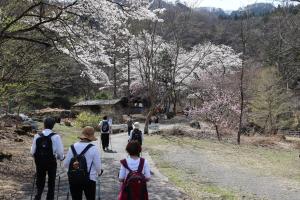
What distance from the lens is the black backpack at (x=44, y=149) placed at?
8.24 m

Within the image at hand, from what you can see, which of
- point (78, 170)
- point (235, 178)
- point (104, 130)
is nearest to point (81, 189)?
point (78, 170)

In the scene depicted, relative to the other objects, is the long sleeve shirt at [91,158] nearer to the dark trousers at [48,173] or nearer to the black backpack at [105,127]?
the dark trousers at [48,173]

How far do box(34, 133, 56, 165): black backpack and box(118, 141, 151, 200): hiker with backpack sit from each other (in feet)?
7.51

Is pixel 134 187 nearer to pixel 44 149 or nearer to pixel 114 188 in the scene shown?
pixel 44 149

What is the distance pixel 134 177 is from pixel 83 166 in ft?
2.88

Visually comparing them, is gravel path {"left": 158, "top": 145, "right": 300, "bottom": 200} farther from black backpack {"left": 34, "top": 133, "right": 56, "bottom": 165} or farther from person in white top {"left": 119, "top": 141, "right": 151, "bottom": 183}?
person in white top {"left": 119, "top": 141, "right": 151, "bottom": 183}

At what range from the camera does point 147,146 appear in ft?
80.6

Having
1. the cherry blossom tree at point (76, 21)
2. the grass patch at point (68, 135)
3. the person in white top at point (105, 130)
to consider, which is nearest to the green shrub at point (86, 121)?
the grass patch at point (68, 135)

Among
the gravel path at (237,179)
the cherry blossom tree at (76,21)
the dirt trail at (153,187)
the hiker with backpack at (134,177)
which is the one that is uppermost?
the cherry blossom tree at (76,21)

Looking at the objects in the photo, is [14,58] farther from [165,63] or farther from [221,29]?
[221,29]

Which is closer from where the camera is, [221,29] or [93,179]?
[93,179]

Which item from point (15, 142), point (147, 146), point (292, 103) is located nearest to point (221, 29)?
point (292, 103)

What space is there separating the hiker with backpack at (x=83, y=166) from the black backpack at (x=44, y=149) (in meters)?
1.46

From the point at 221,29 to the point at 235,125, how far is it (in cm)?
3109
